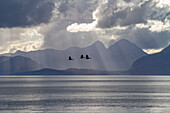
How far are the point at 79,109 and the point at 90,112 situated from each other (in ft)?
27.0

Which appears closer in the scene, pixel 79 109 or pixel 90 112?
pixel 90 112

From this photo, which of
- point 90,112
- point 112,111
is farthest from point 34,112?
point 112,111

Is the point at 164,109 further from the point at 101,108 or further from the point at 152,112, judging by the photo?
the point at 101,108

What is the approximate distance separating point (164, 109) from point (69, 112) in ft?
105

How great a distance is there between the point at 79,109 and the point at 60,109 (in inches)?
244

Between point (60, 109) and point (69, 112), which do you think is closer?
point (69, 112)

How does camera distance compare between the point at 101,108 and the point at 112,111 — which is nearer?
the point at 112,111

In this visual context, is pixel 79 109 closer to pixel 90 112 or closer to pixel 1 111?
pixel 90 112

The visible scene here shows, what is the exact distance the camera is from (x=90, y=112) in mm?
102438

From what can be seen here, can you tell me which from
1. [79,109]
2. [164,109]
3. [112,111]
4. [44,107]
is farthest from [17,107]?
[164,109]

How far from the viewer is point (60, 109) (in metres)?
109

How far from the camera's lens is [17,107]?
377 ft

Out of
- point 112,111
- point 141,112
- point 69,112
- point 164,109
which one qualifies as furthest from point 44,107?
point 164,109

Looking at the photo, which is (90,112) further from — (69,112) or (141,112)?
(141,112)
